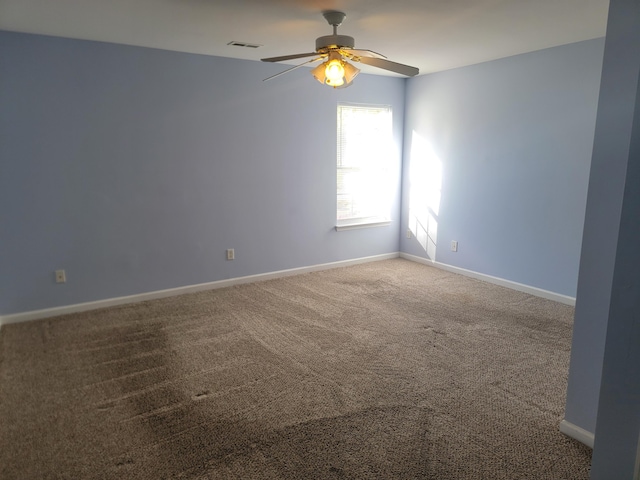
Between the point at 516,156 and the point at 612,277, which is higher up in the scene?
the point at 516,156

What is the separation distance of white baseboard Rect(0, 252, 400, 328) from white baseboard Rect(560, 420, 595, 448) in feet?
11.1

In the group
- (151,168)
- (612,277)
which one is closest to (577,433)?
(612,277)

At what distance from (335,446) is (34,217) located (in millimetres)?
3216

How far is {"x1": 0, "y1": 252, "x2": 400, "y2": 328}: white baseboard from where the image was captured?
3765 millimetres

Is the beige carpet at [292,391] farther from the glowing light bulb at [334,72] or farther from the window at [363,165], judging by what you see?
the glowing light bulb at [334,72]

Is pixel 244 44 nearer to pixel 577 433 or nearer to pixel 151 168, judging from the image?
pixel 151 168

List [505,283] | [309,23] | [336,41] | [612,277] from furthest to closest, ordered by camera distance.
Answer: [505,283], [309,23], [336,41], [612,277]

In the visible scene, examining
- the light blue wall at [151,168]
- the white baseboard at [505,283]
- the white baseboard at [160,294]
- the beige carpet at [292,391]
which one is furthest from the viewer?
the white baseboard at [505,283]

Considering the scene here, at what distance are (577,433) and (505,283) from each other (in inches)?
106

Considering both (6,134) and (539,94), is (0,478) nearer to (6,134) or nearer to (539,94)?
(6,134)

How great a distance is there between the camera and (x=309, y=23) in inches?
127

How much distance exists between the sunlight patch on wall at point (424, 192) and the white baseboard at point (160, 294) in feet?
2.36

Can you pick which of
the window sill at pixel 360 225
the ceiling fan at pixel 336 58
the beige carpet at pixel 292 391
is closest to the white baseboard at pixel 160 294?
the beige carpet at pixel 292 391

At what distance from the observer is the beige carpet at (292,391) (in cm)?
207
